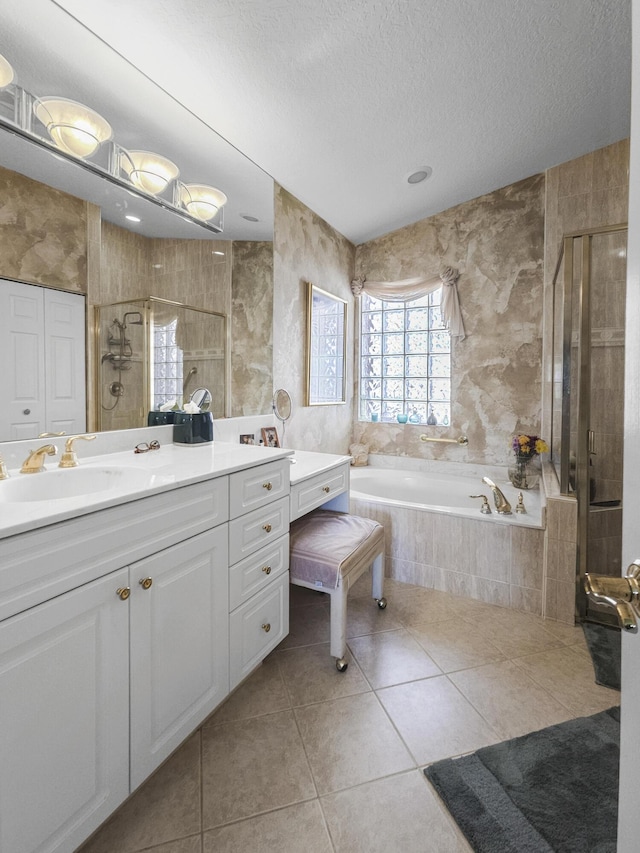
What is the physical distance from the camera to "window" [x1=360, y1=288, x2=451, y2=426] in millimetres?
3430

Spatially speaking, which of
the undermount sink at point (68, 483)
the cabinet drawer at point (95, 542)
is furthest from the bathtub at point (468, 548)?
the undermount sink at point (68, 483)

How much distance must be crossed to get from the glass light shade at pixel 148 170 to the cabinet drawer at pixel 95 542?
1.30m

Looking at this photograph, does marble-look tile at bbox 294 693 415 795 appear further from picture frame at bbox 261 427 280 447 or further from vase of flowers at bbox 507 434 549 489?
vase of flowers at bbox 507 434 549 489

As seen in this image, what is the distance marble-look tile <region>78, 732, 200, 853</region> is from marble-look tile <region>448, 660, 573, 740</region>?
1027 millimetres

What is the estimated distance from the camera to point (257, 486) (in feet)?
4.87

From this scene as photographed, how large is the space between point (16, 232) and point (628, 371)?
5.28ft

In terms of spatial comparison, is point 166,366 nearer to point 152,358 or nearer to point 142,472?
point 152,358

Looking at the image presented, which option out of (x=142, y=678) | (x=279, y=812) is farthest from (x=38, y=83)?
(x=279, y=812)

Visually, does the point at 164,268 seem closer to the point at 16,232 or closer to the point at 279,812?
the point at 16,232

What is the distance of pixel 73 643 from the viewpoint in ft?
2.92

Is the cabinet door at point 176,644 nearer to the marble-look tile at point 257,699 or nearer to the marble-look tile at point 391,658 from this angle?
the marble-look tile at point 257,699

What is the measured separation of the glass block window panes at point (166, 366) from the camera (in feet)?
5.69

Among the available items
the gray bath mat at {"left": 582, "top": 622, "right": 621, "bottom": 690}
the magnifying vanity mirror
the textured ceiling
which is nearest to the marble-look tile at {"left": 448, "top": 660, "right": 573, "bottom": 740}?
the gray bath mat at {"left": 582, "top": 622, "right": 621, "bottom": 690}

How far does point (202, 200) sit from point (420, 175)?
1.53m
